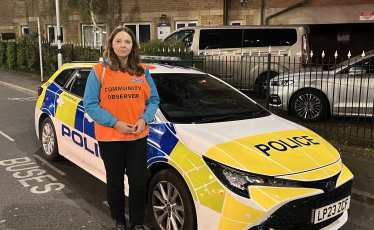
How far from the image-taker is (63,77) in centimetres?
523

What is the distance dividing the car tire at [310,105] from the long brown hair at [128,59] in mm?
5393

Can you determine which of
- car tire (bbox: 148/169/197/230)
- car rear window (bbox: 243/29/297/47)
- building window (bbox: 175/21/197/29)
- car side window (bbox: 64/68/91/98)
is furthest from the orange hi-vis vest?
building window (bbox: 175/21/197/29)

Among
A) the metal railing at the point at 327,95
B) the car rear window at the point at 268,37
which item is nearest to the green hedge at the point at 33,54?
the car rear window at the point at 268,37

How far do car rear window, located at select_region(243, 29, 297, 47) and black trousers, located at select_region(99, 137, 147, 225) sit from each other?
8.64 m

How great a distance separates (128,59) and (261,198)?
158 centimetres

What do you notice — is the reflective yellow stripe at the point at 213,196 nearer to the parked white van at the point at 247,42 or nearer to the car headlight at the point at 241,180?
the car headlight at the point at 241,180

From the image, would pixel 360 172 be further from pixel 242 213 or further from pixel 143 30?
pixel 143 30

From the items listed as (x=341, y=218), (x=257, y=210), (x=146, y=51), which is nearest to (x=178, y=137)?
(x=257, y=210)

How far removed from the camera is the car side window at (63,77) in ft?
16.8

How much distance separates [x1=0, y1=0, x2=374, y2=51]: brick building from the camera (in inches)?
581

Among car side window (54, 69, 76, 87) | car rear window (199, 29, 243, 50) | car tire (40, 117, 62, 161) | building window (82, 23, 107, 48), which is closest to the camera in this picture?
car side window (54, 69, 76, 87)

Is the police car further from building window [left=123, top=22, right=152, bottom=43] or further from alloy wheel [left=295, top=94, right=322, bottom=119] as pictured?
building window [left=123, top=22, right=152, bottom=43]

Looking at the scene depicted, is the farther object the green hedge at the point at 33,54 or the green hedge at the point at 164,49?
the green hedge at the point at 33,54

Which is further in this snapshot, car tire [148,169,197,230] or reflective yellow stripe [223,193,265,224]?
car tire [148,169,197,230]
